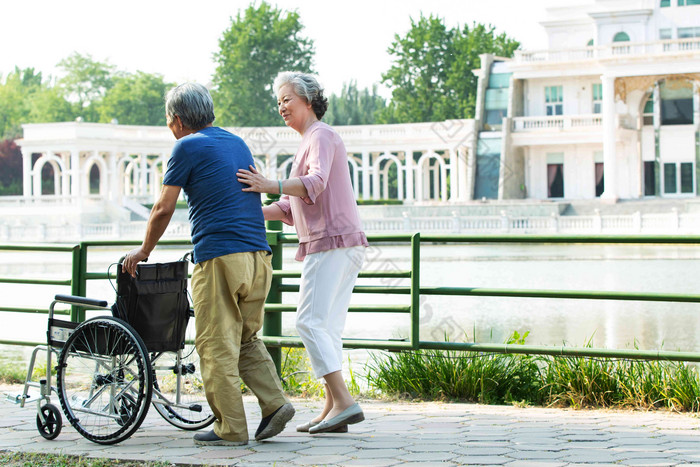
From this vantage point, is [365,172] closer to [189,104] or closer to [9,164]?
[9,164]

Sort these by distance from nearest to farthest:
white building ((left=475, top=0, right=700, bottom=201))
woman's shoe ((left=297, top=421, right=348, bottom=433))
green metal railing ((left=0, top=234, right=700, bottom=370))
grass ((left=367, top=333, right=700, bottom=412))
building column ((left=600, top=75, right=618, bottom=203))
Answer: woman's shoe ((left=297, top=421, right=348, bottom=433)) → green metal railing ((left=0, top=234, right=700, bottom=370)) → grass ((left=367, top=333, right=700, bottom=412)) → building column ((left=600, top=75, right=618, bottom=203)) → white building ((left=475, top=0, right=700, bottom=201))

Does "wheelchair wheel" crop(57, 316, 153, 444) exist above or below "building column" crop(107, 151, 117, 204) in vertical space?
below

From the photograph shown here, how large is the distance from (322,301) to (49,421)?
145 centimetres

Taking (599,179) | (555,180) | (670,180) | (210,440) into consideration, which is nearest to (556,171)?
(555,180)

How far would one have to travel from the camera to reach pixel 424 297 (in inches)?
642

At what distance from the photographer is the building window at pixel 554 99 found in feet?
160

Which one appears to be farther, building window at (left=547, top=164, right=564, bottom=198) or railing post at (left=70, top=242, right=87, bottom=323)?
building window at (left=547, top=164, right=564, bottom=198)

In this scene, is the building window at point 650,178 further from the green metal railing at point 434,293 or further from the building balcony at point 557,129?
the green metal railing at point 434,293

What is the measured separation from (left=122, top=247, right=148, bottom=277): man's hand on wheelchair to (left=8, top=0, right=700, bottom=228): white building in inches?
1466

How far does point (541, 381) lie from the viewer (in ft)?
18.6

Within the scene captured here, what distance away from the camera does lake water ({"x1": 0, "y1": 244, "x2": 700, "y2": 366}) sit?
1134 cm

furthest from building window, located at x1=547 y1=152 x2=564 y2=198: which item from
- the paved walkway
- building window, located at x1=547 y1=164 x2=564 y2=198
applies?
the paved walkway

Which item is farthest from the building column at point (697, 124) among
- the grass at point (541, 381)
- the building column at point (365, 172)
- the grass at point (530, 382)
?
the grass at point (541, 381)

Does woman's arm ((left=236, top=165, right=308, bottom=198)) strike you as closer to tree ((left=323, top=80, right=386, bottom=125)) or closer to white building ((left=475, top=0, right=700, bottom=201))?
white building ((left=475, top=0, right=700, bottom=201))
